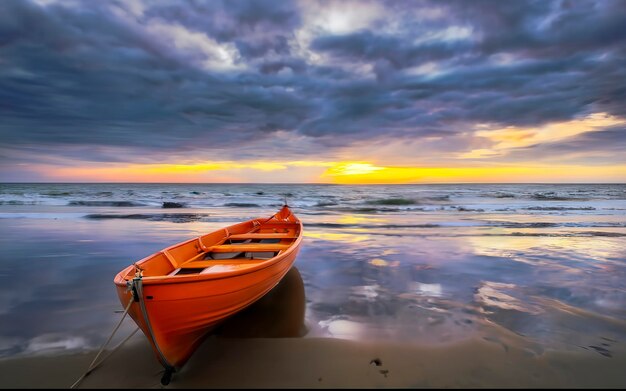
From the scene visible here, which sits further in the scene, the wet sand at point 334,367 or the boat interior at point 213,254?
the boat interior at point 213,254

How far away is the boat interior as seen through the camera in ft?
15.4

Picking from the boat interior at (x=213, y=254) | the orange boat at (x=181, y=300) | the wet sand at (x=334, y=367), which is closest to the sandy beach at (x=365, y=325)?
the wet sand at (x=334, y=367)

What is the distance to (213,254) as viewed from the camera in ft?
21.9

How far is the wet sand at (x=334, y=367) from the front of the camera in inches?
133

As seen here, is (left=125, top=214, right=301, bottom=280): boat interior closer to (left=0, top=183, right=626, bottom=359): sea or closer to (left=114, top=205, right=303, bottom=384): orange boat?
(left=114, top=205, right=303, bottom=384): orange boat

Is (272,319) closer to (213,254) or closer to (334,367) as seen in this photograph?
(334,367)

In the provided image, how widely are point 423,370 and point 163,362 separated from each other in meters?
2.73

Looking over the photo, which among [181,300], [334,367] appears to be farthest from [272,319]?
[181,300]

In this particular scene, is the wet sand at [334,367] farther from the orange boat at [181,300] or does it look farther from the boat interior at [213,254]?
the boat interior at [213,254]

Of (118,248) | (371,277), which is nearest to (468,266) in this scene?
(371,277)

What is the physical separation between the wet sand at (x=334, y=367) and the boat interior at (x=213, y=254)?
3.36 feet

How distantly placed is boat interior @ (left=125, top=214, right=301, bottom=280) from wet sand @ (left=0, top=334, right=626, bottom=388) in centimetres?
102

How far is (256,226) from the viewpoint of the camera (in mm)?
10391

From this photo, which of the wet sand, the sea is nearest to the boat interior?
the sea
